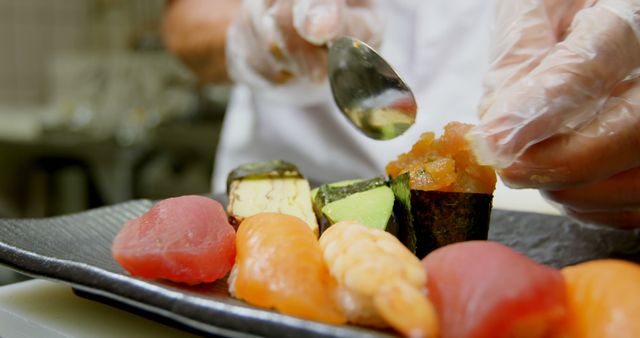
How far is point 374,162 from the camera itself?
79.4 inches

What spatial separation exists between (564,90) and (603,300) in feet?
1.15

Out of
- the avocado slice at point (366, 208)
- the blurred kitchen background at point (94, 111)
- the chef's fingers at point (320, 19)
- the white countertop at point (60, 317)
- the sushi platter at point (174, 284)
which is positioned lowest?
the blurred kitchen background at point (94, 111)

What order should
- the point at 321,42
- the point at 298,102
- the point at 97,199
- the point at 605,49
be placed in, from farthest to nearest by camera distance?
the point at 97,199, the point at 298,102, the point at 321,42, the point at 605,49

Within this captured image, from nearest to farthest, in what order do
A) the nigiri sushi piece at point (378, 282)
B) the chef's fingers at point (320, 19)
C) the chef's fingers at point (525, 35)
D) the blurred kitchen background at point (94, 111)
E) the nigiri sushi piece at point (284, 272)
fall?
the nigiri sushi piece at point (378, 282) < the nigiri sushi piece at point (284, 272) < the chef's fingers at point (525, 35) < the chef's fingers at point (320, 19) < the blurred kitchen background at point (94, 111)

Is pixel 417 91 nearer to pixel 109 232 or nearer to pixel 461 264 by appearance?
pixel 109 232

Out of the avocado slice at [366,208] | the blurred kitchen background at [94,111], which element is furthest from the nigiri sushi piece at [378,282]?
the blurred kitchen background at [94,111]

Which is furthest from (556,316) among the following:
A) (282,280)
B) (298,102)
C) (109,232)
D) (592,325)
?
(298,102)

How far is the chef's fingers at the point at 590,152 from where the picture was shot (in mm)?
993

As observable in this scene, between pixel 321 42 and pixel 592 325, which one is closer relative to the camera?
pixel 592 325

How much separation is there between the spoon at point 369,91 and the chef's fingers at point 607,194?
316mm

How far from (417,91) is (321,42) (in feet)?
2.20

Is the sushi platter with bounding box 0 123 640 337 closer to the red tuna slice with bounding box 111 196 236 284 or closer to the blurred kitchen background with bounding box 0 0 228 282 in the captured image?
the red tuna slice with bounding box 111 196 236 284

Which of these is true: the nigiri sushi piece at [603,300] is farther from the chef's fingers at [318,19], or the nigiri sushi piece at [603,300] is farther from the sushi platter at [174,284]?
the chef's fingers at [318,19]

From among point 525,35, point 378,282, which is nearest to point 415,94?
point 525,35
